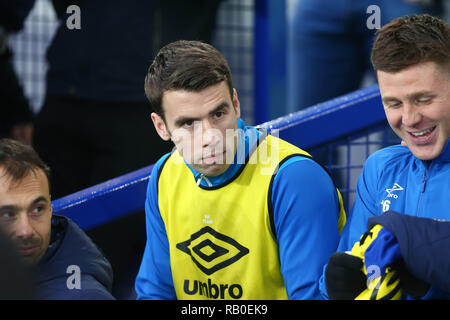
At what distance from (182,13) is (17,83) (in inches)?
40.0

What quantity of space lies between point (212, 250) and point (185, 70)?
428 millimetres

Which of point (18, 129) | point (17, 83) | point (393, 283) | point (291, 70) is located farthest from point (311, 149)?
point (17, 83)

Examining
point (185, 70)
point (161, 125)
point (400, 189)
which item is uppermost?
point (185, 70)

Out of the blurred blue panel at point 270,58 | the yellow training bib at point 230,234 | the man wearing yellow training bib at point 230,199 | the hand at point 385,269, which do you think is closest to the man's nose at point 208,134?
the man wearing yellow training bib at point 230,199

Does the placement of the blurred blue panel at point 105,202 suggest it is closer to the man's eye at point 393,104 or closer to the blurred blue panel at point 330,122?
the blurred blue panel at point 330,122

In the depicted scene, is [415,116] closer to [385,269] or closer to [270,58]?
[385,269]

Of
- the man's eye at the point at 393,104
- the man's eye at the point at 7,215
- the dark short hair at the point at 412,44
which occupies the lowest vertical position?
the man's eye at the point at 7,215

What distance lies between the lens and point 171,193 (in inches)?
68.2

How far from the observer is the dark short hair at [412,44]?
4.55ft

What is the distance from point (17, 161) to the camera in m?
1.74

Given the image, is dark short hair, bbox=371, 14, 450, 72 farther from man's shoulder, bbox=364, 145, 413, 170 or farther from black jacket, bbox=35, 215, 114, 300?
black jacket, bbox=35, 215, 114, 300

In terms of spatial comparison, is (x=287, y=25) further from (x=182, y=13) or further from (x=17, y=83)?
(x=17, y=83)

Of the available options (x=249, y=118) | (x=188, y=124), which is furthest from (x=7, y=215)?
(x=249, y=118)

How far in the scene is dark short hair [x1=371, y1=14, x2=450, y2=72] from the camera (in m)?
1.39
